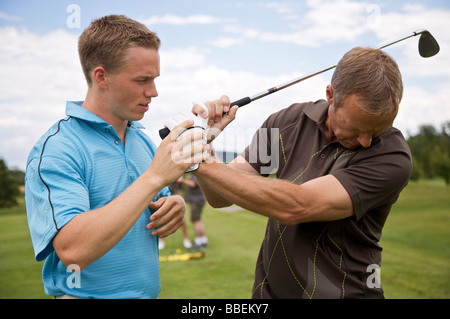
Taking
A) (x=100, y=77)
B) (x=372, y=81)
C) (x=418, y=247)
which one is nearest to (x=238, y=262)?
(x=418, y=247)

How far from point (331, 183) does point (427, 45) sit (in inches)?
59.9

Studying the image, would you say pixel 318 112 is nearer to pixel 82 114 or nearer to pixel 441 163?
pixel 82 114

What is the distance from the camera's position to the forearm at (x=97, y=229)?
5.86ft

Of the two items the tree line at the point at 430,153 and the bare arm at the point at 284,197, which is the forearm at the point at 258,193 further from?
the tree line at the point at 430,153

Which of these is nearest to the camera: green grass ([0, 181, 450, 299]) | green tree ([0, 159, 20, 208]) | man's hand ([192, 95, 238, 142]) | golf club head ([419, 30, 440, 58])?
man's hand ([192, 95, 238, 142])

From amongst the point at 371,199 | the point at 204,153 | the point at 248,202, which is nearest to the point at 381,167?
the point at 371,199

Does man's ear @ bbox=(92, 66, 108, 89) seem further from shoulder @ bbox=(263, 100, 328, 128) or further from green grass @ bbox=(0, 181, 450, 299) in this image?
green grass @ bbox=(0, 181, 450, 299)

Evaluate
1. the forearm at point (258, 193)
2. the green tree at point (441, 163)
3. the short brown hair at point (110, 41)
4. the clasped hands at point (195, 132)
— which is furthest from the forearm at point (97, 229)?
the green tree at point (441, 163)

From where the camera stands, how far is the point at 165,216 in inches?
91.0

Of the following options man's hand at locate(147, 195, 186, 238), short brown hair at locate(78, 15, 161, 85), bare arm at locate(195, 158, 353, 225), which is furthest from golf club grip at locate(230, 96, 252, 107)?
man's hand at locate(147, 195, 186, 238)

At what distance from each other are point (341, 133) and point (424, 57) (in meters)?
1.27

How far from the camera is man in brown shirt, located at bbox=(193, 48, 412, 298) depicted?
2.36m

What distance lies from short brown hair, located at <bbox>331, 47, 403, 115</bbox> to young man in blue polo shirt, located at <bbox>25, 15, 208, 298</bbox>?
0.96 meters

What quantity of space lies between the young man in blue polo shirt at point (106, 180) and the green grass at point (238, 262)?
13.9 ft
